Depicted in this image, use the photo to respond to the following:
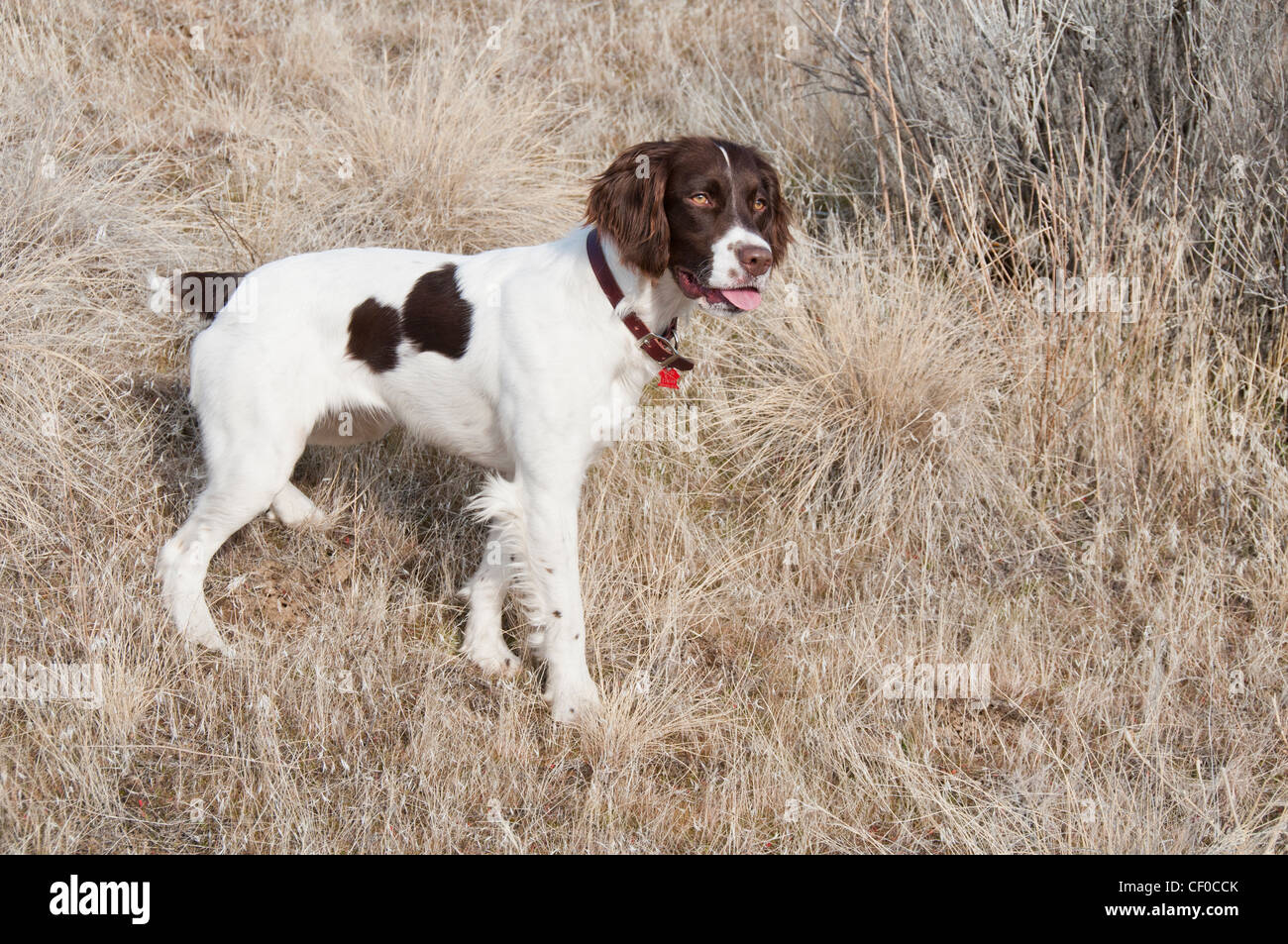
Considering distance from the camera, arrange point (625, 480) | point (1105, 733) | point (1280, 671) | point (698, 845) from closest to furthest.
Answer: point (698, 845) → point (1105, 733) → point (1280, 671) → point (625, 480)

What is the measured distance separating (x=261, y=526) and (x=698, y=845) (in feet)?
5.76

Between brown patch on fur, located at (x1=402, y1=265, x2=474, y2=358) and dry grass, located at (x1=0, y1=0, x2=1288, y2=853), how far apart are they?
0.80 metres

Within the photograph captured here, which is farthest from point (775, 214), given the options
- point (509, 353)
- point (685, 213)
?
point (509, 353)

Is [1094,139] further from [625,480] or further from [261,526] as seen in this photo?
[261,526]

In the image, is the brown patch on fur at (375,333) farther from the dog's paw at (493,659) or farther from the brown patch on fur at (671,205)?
the dog's paw at (493,659)

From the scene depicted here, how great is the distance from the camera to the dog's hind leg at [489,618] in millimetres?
3318

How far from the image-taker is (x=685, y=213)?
9.53 ft

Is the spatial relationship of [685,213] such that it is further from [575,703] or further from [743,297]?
[575,703]

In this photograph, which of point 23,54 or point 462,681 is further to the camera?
point 23,54

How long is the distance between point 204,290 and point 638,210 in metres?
1.39

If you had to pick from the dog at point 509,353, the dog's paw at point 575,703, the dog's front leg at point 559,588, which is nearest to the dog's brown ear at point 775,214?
the dog at point 509,353

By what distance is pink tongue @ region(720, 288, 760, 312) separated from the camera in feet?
9.29

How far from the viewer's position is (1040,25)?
15.2ft

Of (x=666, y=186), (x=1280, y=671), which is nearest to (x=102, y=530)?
(x=666, y=186)
